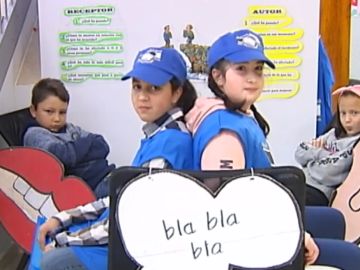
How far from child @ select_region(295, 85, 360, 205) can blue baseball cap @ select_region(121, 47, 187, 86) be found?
1.53 metres

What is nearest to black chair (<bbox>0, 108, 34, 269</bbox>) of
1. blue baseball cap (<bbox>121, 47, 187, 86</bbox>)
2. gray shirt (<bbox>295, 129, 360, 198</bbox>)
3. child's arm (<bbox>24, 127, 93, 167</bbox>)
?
child's arm (<bbox>24, 127, 93, 167</bbox>)

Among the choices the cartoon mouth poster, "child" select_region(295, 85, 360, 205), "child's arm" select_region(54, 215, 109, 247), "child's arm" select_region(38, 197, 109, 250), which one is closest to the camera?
"child's arm" select_region(54, 215, 109, 247)

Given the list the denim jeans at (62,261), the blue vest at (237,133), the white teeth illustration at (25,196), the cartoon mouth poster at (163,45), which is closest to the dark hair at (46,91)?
the cartoon mouth poster at (163,45)

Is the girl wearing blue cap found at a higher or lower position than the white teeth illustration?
higher

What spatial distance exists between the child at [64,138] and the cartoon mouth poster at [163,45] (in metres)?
0.26

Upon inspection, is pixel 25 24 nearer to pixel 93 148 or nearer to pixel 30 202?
pixel 93 148

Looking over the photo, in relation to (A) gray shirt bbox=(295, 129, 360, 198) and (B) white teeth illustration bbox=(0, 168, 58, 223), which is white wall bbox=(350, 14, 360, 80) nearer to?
(A) gray shirt bbox=(295, 129, 360, 198)

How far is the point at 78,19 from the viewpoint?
364 cm

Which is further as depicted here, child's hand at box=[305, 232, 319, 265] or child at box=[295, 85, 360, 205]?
child at box=[295, 85, 360, 205]

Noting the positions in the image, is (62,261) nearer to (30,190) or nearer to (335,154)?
(30,190)

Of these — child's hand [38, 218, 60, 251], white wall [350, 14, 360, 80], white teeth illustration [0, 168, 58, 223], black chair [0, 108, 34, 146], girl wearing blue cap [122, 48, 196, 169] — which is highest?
white wall [350, 14, 360, 80]

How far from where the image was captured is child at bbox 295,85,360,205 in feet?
10.2

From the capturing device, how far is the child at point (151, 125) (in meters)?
1.69

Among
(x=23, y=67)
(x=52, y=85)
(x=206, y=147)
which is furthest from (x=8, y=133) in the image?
(x=206, y=147)
